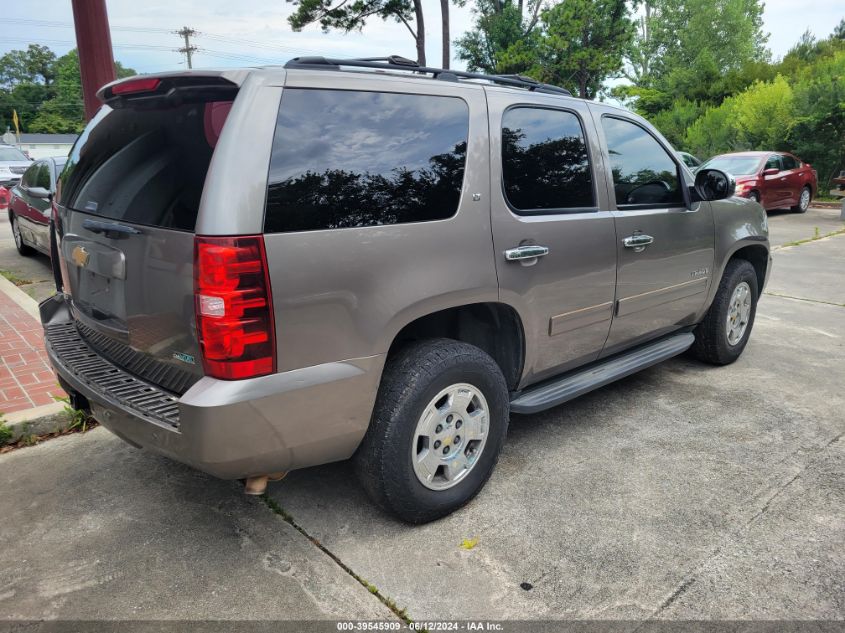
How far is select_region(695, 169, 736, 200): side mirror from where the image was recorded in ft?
13.7

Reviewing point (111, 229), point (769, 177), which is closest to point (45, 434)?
point (111, 229)

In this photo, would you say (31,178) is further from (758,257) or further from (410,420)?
(758,257)

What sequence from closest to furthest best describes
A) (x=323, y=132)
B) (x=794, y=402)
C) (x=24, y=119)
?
1. (x=323, y=132)
2. (x=794, y=402)
3. (x=24, y=119)

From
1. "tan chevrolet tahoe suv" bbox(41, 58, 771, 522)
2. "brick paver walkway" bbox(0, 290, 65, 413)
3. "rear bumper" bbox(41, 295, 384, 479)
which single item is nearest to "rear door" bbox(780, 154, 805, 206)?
"tan chevrolet tahoe suv" bbox(41, 58, 771, 522)

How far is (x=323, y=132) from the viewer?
238cm

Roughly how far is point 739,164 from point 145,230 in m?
16.0

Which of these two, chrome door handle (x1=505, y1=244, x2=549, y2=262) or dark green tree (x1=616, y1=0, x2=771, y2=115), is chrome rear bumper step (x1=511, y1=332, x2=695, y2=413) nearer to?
chrome door handle (x1=505, y1=244, x2=549, y2=262)

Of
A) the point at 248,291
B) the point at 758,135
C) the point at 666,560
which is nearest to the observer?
the point at 248,291

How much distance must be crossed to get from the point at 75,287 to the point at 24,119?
89588 millimetres

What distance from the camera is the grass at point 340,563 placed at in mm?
2322

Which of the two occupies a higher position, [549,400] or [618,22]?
[618,22]

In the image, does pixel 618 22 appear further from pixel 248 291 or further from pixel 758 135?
pixel 248 291

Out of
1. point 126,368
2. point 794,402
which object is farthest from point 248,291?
point 794,402

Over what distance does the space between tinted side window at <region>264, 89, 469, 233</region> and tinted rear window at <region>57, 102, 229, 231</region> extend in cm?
28
